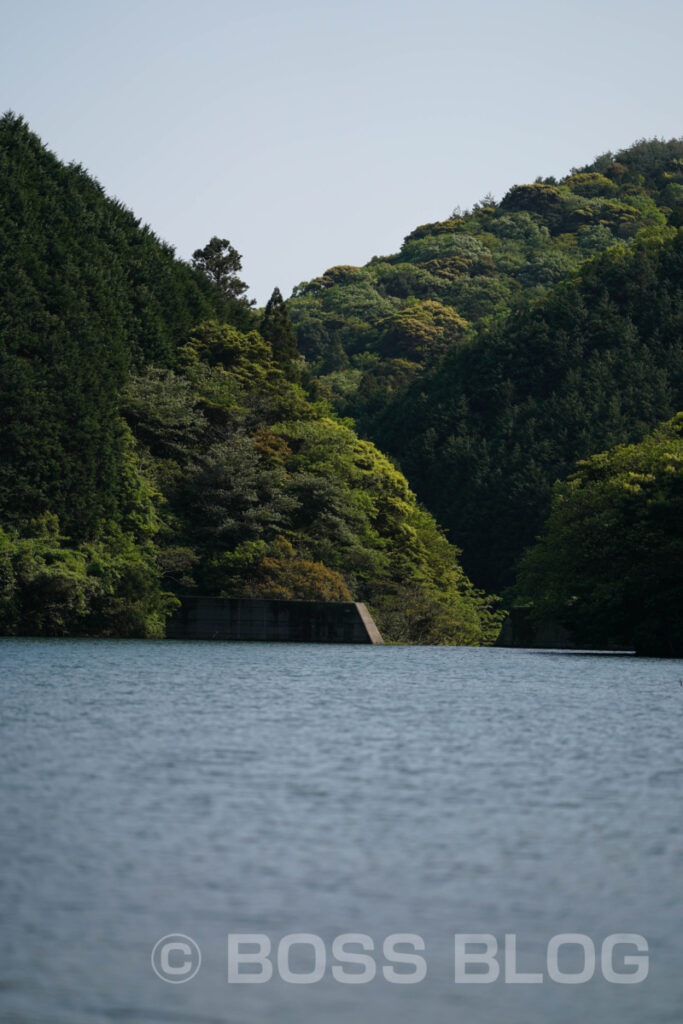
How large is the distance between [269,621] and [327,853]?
5271 centimetres

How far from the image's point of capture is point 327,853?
12.7 m

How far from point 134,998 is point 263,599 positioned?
5717cm

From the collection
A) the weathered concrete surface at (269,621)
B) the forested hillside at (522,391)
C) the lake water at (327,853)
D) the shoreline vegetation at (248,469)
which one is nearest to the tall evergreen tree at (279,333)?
the shoreline vegetation at (248,469)

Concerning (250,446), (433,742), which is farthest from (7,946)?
(250,446)

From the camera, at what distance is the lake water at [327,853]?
845 cm

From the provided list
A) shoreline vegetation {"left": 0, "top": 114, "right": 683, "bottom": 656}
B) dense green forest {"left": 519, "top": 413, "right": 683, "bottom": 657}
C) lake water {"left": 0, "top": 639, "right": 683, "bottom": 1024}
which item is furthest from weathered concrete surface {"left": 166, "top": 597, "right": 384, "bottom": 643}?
lake water {"left": 0, "top": 639, "right": 683, "bottom": 1024}

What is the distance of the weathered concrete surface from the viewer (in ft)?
214

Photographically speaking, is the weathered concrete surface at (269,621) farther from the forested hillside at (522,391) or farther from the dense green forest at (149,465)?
Result: the forested hillside at (522,391)

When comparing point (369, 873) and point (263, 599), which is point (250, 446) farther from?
point (369, 873)

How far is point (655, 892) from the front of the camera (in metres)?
11.4

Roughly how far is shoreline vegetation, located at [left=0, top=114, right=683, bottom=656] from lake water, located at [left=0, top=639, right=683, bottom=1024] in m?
31.5

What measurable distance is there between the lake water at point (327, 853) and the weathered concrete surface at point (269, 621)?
36766mm

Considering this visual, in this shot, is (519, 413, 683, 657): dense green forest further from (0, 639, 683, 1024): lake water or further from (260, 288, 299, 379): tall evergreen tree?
(260, 288, 299, 379): tall evergreen tree

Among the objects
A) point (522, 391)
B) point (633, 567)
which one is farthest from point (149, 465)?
point (522, 391)
